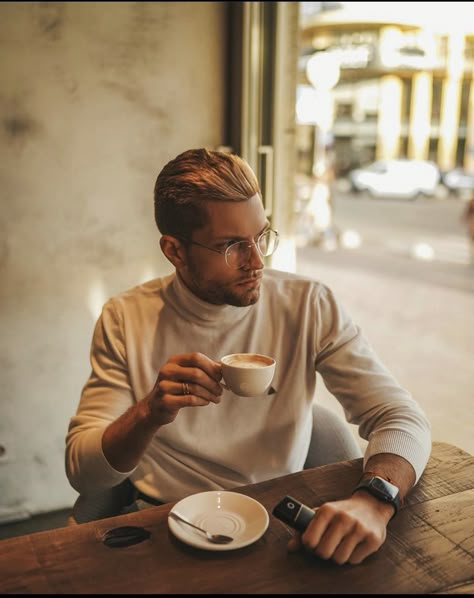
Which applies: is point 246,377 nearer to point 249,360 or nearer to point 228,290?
point 249,360

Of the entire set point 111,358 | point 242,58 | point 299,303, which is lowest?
point 111,358

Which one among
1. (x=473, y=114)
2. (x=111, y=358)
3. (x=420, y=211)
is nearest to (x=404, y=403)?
(x=111, y=358)

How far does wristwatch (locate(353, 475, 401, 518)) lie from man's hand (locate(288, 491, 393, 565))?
66 mm

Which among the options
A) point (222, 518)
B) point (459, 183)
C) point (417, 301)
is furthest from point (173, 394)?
point (459, 183)

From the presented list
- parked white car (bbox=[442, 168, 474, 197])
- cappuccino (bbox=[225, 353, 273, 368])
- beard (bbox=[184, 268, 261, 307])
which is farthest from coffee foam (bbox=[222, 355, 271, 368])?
parked white car (bbox=[442, 168, 474, 197])

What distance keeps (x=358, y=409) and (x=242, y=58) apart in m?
1.97

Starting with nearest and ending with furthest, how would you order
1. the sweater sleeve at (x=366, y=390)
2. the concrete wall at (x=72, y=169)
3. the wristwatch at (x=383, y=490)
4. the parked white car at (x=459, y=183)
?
the wristwatch at (x=383, y=490), the sweater sleeve at (x=366, y=390), the concrete wall at (x=72, y=169), the parked white car at (x=459, y=183)

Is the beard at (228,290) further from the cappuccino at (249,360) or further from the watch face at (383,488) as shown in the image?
the watch face at (383,488)

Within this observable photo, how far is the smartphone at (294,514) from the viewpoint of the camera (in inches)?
47.7

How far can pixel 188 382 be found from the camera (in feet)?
4.50

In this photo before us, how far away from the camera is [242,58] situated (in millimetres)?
2984

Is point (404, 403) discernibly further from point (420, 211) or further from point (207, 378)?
point (420, 211)

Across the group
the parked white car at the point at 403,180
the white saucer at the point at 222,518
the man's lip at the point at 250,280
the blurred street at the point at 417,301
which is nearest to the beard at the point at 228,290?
the man's lip at the point at 250,280

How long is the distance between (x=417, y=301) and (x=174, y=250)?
587cm
